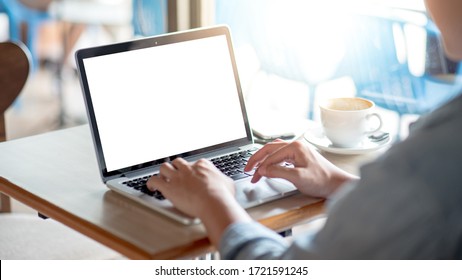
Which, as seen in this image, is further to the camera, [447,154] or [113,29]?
[113,29]

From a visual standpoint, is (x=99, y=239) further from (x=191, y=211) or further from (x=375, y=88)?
(x=375, y=88)

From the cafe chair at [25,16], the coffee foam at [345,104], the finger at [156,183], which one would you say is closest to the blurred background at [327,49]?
the cafe chair at [25,16]

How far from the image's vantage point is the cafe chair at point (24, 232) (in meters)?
1.85

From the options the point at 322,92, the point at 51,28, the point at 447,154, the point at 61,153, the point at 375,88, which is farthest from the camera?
the point at 51,28

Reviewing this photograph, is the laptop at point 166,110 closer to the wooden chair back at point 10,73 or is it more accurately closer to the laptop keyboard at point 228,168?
the laptop keyboard at point 228,168

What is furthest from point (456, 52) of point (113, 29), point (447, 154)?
point (113, 29)

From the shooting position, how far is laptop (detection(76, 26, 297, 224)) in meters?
1.49

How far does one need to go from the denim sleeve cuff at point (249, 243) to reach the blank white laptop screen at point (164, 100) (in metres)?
0.42

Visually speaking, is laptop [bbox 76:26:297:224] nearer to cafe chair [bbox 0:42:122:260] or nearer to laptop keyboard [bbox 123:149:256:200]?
laptop keyboard [bbox 123:149:256:200]

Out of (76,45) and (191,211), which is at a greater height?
(191,211)

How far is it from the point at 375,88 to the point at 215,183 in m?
1.93

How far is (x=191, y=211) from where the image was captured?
1284mm

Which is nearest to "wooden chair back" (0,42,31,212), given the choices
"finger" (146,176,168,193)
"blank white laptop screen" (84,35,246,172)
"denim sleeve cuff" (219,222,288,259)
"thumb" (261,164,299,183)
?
"blank white laptop screen" (84,35,246,172)

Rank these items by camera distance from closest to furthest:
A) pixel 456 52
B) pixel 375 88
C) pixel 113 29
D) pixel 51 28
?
1. pixel 456 52
2. pixel 375 88
3. pixel 113 29
4. pixel 51 28
